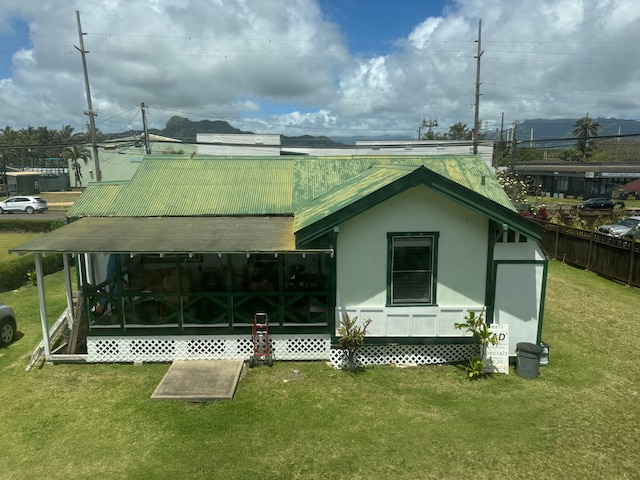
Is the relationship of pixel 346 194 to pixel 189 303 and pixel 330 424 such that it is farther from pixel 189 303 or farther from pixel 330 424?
pixel 330 424

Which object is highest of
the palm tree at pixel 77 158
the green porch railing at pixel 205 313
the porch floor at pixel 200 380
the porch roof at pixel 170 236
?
the palm tree at pixel 77 158

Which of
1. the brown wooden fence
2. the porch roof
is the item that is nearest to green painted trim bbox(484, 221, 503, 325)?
the porch roof

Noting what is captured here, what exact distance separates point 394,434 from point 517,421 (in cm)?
231

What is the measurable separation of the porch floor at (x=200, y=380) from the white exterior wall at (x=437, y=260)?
2.82 metres

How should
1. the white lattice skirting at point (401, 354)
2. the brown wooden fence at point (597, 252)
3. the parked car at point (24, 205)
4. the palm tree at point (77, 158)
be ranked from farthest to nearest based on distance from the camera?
the palm tree at point (77, 158), the parked car at point (24, 205), the brown wooden fence at point (597, 252), the white lattice skirting at point (401, 354)

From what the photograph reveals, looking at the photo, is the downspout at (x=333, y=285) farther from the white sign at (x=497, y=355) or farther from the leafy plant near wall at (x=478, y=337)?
the white sign at (x=497, y=355)

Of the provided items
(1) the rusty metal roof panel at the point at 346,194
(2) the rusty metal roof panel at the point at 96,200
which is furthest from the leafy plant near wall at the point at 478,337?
(2) the rusty metal roof panel at the point at 96,200

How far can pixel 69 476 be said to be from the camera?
6.56 m

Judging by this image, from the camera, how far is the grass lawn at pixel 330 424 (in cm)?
676

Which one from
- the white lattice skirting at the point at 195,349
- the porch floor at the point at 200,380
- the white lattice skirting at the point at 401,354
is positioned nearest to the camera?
the porch floor at the point at 200,380

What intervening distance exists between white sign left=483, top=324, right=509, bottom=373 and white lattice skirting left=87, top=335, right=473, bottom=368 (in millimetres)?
562

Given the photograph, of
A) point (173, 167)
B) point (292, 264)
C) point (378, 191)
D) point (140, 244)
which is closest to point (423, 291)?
point (378, 191)

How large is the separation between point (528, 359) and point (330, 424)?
470 cm

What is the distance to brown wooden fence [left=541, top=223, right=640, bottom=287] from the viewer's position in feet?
56.2
